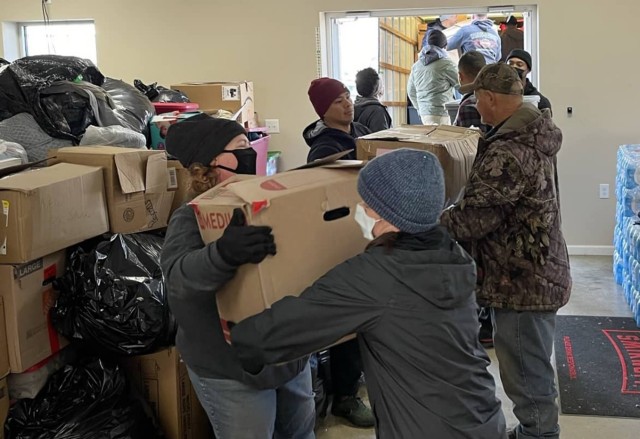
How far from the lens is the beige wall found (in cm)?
536

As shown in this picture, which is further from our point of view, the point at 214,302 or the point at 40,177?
the point at 40,177

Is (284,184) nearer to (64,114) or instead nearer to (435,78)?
(64,114)

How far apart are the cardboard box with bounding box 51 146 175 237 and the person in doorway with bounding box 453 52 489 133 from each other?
1543 millimetres

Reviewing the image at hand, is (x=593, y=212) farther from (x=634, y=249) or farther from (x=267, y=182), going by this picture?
(x=267, y=182)

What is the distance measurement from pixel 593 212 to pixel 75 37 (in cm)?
453

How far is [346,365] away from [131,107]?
5.57ft

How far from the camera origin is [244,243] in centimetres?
140

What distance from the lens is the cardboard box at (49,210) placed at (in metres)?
2.25

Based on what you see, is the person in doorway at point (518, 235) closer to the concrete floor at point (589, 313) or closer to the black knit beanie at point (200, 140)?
the concrete floor at point (589, 313)

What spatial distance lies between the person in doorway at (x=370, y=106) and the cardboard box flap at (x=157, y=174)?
141cm

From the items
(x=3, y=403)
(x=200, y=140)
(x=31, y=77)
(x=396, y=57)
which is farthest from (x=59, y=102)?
(x=396, y=57)

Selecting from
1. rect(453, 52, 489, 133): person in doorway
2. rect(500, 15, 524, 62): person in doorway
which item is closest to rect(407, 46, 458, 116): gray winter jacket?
rect(500, 15, 524, 62): person in doorway

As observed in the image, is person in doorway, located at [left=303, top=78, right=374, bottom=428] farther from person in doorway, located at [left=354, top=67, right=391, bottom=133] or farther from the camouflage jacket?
person in doorway, located at [left=354, top=67, right=391, bottom=133]

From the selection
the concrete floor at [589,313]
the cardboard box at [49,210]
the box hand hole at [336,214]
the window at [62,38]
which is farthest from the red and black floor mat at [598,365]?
the window at [62,38]
